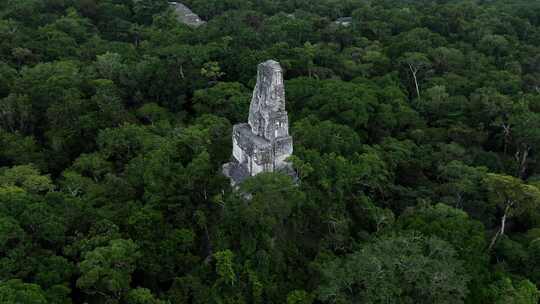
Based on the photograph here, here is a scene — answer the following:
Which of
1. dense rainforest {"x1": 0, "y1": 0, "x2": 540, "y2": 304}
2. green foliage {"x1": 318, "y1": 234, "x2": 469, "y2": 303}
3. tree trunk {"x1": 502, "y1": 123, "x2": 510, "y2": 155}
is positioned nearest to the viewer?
green foliage {"x1": 318, "y1": 234, "x2": 469, "y2": 303}

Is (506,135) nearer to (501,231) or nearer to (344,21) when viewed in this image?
(501,231)

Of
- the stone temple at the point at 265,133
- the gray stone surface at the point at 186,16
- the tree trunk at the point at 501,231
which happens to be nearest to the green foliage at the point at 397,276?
the tree trunk at the point at 501,231

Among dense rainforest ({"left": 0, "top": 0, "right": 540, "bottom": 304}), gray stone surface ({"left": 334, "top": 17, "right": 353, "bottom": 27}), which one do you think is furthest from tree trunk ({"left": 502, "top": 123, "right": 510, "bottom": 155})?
gray stone surface ({"left": 334, "top": 17, "right": 353, "bottom": 27})

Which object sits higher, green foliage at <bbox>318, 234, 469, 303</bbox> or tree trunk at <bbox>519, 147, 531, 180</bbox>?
green foliage at <bbox>318, 234, 469, 303</bbox>

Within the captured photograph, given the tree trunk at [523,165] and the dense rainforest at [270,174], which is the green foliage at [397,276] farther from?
the tree trunk at [523,165]

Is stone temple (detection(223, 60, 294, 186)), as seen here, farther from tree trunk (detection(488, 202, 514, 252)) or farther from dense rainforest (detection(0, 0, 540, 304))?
tree trunk (detection(488, 202, 514, 252))
